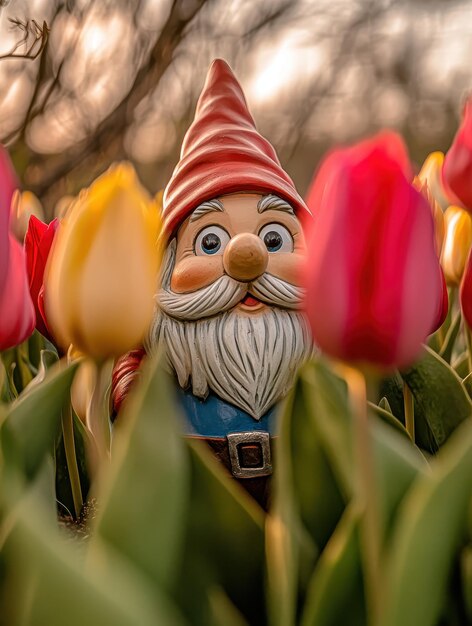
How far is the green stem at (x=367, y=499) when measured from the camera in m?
0.31

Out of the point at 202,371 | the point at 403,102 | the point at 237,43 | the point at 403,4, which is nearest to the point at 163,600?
the point at 202,371

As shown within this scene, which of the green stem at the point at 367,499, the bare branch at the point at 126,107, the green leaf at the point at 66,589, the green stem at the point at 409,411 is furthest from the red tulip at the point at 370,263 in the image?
the bare branch at the point at 126,107

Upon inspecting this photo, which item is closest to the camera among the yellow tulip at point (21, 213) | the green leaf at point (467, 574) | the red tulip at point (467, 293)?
the green leaf at point (467, 574)

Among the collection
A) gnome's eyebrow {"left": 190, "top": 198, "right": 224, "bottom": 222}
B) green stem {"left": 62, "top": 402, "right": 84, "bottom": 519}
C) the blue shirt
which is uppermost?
gnome's eyebrow {"left": 190, "top": 198, "right": 224, "bottom": 222}

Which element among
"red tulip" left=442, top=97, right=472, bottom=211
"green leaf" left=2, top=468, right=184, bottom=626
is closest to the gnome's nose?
"red tulip" left=442, top=97, right=472, bottom=211

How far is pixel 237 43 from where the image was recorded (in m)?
3.34

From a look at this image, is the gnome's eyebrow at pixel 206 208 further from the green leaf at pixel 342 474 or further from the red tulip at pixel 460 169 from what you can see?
the green leaf at pixel 342 474

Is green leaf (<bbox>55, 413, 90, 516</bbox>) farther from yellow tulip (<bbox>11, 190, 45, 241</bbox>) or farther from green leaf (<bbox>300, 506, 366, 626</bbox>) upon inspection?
yellow tulip (<bbox>11, 190, 45, 241</bbox>)

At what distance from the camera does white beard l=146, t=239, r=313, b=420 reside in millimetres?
875

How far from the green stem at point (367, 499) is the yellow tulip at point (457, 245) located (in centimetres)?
58

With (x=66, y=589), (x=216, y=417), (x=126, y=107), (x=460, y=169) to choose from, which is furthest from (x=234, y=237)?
(x=126, y=107)

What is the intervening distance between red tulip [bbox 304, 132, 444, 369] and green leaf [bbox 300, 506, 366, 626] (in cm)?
8

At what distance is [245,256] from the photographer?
847mm

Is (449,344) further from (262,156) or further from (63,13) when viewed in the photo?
(63,13)
